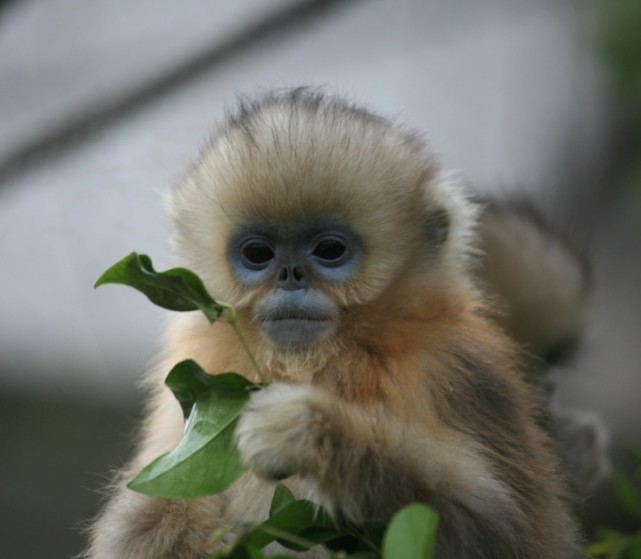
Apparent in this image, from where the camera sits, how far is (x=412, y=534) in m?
1.92

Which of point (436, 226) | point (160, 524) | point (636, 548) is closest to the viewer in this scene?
point (160, 524)

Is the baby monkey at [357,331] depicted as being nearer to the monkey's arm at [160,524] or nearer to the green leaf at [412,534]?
the monkey's arm at [160,524]

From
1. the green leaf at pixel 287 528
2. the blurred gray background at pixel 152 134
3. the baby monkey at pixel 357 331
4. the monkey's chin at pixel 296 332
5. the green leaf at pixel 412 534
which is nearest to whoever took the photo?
the green leaf at pixel 412 534

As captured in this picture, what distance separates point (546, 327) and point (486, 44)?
3251 millimetres

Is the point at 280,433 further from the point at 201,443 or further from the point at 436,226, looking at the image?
the point at 436,226

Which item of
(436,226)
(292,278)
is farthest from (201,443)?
(436,226)

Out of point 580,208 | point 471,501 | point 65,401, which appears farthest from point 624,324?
point 471,501

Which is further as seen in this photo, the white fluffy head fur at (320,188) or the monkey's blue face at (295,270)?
the white fluffy head fur at (320,188)

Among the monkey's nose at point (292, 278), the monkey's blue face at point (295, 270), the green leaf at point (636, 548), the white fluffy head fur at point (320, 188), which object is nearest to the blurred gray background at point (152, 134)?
the white fluffy head fur at point (320, 188)

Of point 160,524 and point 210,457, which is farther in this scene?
point 160,524

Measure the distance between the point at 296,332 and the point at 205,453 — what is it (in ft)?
1.75

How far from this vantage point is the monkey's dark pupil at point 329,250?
3043 mm

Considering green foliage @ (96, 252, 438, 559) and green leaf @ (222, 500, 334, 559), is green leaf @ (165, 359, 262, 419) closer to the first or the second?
green foliage @ (96, 252, 438, 559)

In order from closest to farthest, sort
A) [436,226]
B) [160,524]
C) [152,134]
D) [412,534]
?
[412,534] → [160,524] → [436,226] → [152,134]
